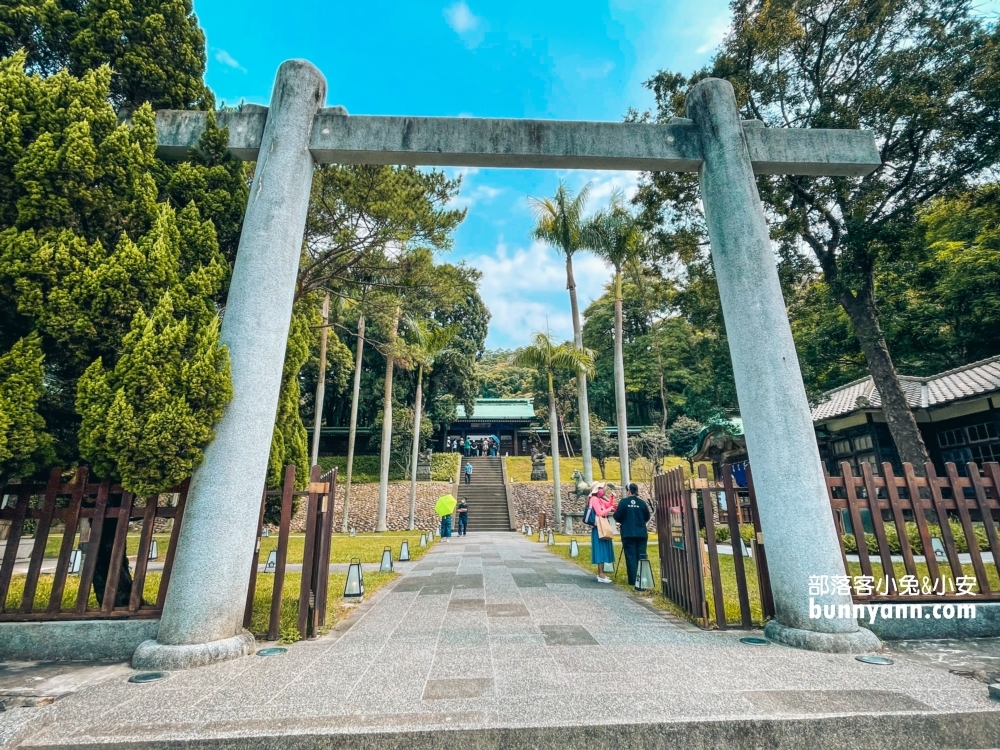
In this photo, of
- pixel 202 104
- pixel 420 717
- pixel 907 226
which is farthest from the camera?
pixel 907 226

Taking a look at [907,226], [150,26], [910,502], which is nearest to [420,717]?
[910,502]

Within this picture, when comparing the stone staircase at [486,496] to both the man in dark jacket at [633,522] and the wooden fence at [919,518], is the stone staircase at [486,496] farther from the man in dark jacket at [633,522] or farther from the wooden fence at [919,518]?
the wooden fence at [919,518]

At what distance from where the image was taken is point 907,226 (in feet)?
34.6

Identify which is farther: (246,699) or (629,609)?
(629,609)

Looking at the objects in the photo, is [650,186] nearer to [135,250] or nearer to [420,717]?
Answer: [135,250]

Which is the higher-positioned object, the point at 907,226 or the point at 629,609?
the point at 907,226

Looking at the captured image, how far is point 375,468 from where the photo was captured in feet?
95.9

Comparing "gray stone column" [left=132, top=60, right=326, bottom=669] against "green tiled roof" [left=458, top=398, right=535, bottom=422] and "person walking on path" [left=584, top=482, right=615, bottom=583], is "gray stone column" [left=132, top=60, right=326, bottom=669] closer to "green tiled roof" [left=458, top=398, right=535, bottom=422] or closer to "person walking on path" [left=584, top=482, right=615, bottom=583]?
"person walking on path" [left=584, top=482, right=615, bottom=583]

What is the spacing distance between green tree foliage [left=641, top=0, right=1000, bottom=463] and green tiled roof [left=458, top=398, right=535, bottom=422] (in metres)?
28.0

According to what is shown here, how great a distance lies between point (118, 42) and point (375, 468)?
84.8 feet

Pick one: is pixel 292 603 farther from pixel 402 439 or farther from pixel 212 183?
pixel 402 439

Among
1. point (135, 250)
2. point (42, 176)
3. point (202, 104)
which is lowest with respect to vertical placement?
point (135, 250)

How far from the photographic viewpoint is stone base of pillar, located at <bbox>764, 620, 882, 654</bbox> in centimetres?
400

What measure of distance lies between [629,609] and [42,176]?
755 cm
